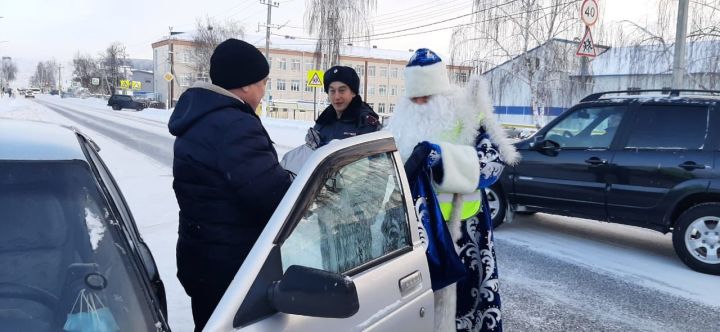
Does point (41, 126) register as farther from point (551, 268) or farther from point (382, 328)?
point (551, 268)

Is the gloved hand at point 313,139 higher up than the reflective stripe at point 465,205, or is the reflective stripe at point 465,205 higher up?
the gloved hand at point 313,139

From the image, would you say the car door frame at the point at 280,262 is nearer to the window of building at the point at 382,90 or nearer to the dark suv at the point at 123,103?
the dark suv at the point at 123,103

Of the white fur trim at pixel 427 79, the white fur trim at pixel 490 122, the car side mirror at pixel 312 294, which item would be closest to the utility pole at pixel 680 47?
the white fur trim at pixel 490 122

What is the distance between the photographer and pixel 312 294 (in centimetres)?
148

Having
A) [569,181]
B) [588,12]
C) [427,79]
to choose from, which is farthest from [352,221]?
[588,12]

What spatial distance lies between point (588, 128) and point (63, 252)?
18.6 ft

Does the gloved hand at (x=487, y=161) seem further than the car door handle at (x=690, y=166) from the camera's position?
No

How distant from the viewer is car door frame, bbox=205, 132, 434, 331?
4.94 feet

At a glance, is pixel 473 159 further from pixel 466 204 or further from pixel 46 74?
pixel 46 74

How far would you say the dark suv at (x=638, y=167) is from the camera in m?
5.22

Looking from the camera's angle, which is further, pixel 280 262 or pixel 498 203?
pixel 498 203

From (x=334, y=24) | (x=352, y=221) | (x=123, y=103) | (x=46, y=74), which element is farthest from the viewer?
(x=46, y=74)

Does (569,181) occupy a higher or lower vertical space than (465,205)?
lower

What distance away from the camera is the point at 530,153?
6.70m
